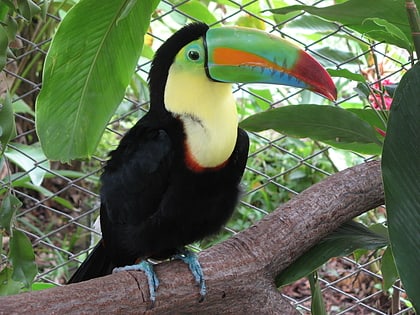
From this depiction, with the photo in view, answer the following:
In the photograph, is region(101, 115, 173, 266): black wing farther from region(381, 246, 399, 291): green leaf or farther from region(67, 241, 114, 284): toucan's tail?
region(381, 246, 399, 291): green leaf

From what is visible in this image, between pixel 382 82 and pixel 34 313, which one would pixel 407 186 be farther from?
pixel 382 82

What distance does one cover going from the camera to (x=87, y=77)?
163 centimetres

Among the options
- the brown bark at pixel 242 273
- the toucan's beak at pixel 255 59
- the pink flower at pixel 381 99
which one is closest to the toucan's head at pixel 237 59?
the toucan's beak at pixel 255 59

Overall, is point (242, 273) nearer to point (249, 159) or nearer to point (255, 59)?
point (255, 59)

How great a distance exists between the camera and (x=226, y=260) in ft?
4.71

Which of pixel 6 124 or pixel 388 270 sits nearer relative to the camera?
pixel 6 124

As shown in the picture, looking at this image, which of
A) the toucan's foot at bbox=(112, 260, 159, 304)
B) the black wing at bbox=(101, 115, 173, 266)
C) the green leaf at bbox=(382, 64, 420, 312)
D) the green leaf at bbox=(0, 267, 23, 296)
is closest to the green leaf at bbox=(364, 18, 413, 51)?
the green leaf at bbox=(382, 64, 420, 312)

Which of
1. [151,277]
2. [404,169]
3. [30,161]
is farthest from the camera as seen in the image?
[30,161]

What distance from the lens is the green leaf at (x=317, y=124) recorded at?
1.48 metres

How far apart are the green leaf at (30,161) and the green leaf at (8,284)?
1.54 ft

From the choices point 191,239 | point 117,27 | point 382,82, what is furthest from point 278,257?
point 382,82

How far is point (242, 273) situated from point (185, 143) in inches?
12.0

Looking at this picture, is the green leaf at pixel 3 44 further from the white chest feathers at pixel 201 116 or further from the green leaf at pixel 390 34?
the green leaf at pixel 390 34

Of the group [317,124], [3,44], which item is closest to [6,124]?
[3,44]
